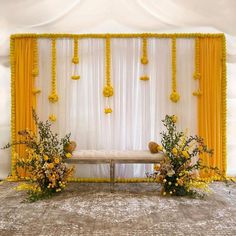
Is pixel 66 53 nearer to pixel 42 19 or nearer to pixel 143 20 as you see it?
pixel 42 19

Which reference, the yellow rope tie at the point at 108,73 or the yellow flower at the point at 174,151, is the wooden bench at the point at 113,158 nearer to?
the yellow flower at the point at 174,151

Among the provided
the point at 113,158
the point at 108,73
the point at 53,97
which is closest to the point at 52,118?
the point at 53,97

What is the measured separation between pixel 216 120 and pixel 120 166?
1442mm

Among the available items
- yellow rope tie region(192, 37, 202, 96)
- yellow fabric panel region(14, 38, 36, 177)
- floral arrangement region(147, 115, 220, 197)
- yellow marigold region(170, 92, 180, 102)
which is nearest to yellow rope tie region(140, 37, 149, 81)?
yellow marigold region(170, 92, 180, 102)

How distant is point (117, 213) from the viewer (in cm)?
324

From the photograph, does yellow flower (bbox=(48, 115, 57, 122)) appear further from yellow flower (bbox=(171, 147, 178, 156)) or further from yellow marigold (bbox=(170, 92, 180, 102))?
yellow flower (bbox=(171, 147, 178, 156))

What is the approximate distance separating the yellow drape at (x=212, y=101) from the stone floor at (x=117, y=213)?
64cm

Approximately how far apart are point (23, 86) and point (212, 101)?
257 cm

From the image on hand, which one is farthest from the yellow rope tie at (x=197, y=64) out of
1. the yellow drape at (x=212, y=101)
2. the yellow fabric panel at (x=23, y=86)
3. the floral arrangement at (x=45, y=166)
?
the yellow fabric panel at (x=23, y=86)

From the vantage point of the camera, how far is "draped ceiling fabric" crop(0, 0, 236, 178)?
4.77m

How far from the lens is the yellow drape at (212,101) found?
15.6 ft

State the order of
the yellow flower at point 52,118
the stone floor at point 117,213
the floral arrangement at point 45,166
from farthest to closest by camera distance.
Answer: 1. the yellow flower at point 52,118
2. the floral arrangement at point 45,166
3. the stone floor at point 117,213

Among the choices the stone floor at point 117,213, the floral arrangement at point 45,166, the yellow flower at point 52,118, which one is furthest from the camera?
the yellow flower at point 52,118

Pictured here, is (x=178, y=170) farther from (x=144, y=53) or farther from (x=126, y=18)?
(x=126, y=18)
